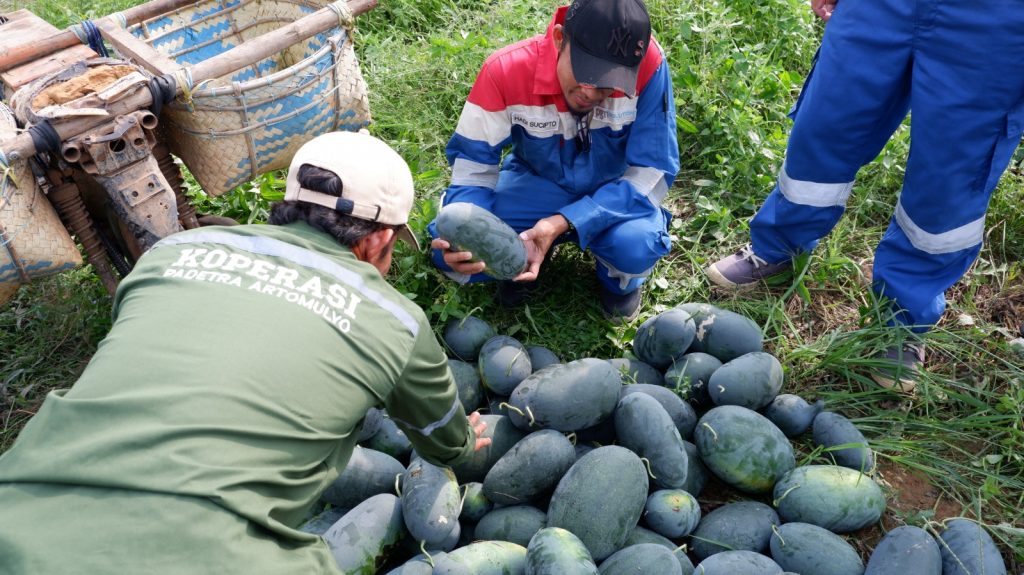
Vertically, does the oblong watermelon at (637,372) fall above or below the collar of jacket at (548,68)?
below

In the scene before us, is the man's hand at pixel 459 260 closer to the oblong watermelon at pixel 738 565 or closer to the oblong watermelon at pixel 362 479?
the oblong watermelon at pixel 362 479

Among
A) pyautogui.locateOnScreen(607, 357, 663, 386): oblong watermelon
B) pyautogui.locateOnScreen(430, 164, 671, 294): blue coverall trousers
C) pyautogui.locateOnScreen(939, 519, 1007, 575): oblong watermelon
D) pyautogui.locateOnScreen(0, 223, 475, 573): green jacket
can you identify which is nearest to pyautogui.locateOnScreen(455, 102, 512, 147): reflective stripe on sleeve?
pyautogui.locateOnScreen(430, 164, 671, 294): blue coverall trousers

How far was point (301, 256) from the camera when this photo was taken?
73.8 inches

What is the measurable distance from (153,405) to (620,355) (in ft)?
6.62

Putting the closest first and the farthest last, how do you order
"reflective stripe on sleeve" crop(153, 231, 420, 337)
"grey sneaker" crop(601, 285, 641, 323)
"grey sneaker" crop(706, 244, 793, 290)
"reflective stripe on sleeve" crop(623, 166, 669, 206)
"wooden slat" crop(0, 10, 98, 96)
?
"reflective stripe on sleeve" crop(153, 231, 420, 337) < "wooden slat" crop(0, 10, 98, 96) < "reflective stripe on sleeve" crop(623, 166, 669, 206) < "grey sneaker" crop(601, 285, 641, 323) < "grey sneaker" crop(706, 244, 793, 290)

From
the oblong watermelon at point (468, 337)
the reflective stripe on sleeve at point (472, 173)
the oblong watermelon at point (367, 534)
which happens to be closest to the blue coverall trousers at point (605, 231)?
the reflective stripe on sleeve at point (472, 173)

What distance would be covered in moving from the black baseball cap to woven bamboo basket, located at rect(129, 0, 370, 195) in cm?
89

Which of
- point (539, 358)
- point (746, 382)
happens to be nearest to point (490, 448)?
point (539, 358)

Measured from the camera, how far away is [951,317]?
11.2 ft

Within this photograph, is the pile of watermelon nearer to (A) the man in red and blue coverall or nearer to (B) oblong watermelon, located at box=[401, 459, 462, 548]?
(B) oblong watermelon, located at box=[401, 459, 462, 548]

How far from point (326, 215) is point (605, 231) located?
147 centimetres

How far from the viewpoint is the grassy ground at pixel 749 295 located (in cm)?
288

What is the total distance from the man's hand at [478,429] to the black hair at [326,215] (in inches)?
28.0

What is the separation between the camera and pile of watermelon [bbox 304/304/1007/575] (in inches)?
83.9
